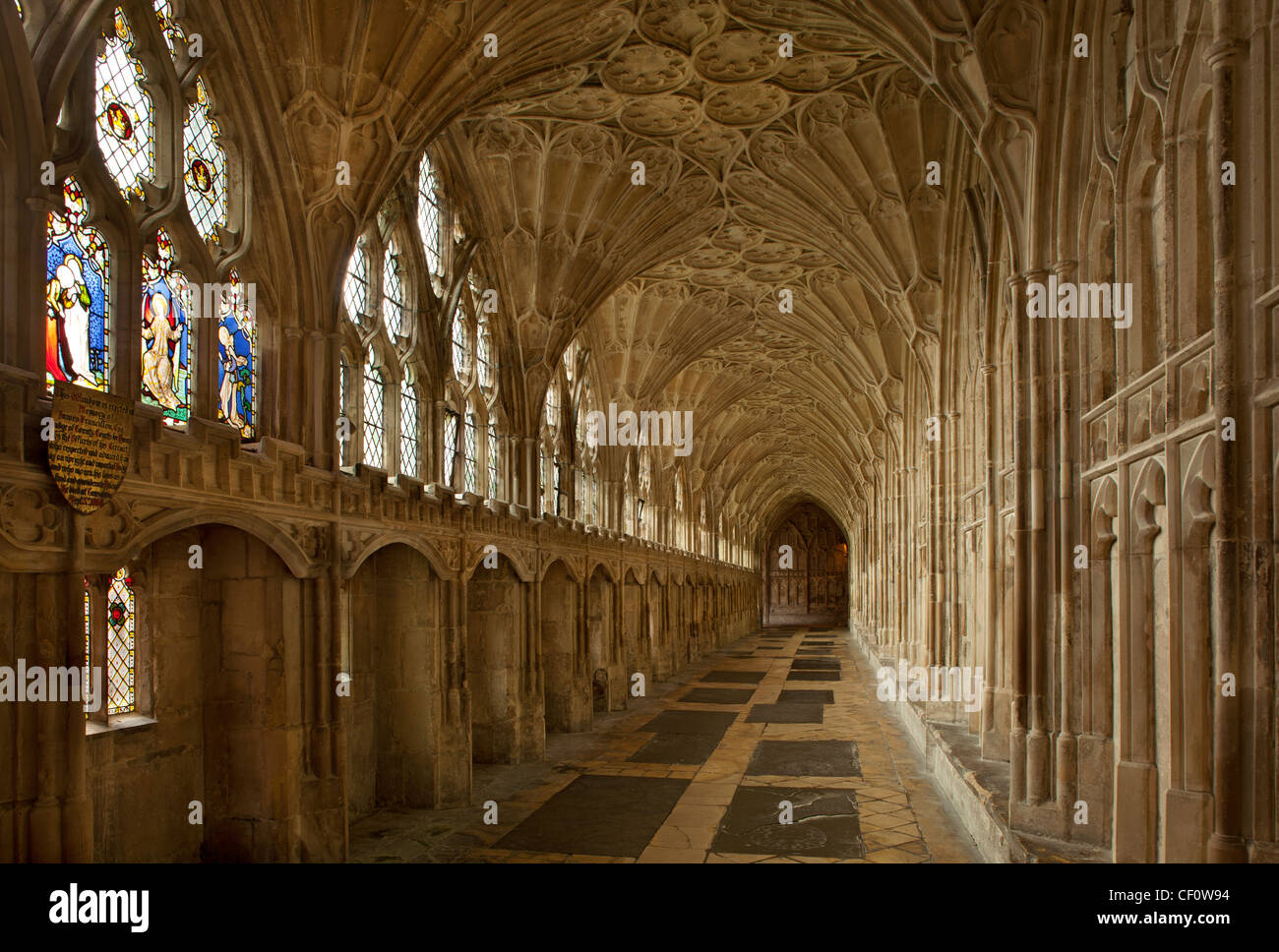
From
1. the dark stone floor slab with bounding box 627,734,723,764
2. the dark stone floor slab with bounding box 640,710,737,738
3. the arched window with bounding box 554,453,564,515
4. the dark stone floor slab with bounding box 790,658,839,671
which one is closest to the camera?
the dark stone floor slab with bounding box 627,734,723,764

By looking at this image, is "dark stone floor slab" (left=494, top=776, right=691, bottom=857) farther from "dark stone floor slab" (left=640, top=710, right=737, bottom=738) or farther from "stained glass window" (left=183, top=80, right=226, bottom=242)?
"stained glass window" (left=183, top=80, right=226, bottom=242)

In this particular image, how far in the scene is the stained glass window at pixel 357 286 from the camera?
32.5 feet

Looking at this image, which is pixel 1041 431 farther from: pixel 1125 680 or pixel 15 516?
pixel 15 516

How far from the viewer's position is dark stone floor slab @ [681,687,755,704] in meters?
19.4

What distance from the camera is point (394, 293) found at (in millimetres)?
11031

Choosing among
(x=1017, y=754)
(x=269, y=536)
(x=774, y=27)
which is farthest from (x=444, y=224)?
(x=1017, y=754)

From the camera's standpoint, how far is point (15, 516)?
5.04 m

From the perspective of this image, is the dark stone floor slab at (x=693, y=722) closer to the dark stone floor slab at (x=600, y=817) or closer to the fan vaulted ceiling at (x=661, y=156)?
the dark stone floor slab at (x=600, y=817)

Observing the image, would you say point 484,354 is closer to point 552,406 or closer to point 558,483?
point 552,406

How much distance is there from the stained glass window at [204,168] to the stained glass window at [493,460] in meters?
6.68

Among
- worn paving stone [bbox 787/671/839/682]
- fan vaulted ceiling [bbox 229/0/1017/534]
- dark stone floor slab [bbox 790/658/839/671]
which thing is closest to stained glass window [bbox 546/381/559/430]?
fan vaulted ceiling [bbox 229/0/1017/534]

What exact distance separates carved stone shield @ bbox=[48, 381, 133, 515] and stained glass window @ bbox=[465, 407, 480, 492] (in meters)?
7.43

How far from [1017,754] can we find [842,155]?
30.4ft

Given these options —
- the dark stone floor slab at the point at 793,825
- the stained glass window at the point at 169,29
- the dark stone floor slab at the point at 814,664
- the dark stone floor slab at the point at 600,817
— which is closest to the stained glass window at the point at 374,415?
the stained glass window at the point at 169,29
